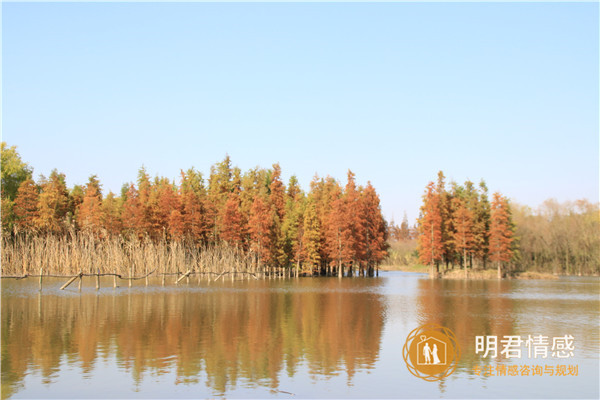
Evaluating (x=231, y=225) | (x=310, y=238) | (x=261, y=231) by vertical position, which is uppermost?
(x=231, y=225)

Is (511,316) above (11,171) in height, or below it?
below

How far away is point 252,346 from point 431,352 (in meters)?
6.16

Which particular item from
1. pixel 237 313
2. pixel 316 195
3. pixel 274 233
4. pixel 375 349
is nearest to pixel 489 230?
pixel 316 195

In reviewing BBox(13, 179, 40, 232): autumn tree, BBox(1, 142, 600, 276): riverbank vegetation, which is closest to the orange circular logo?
BBox(1, 142, 600, 276): riverbank vegetation

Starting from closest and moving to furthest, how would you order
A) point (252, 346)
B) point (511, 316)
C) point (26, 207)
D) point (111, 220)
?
point (252, 346)
point (511, 316)
point (26, 207)
point (111, 220)

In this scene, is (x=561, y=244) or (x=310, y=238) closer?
(x=310, y=238)

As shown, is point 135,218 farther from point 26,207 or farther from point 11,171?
point 11,171

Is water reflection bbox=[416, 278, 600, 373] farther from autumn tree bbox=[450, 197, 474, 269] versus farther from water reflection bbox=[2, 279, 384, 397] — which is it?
Answer: autumn tree bbox=[450, 197, 474, 269]

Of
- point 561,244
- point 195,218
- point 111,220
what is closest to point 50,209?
point 111,220

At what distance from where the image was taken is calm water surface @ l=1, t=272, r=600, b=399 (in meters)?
14.1

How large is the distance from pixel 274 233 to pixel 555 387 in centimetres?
5850

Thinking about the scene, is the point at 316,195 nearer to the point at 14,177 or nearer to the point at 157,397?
the point at 14,177

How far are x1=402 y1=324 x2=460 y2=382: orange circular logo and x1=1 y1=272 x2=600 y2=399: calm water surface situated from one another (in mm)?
419

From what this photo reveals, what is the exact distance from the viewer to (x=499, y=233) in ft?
245
